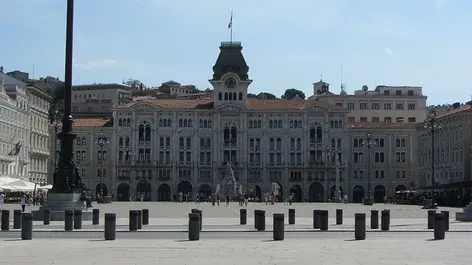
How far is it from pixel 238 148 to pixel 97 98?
5050 cm

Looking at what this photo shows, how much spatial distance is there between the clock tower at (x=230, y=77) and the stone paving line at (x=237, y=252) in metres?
115

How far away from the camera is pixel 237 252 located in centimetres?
2233

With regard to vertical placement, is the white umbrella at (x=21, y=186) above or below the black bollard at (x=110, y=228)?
above

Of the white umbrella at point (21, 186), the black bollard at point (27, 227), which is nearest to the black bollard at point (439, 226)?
the black bollard at point (27, 227)

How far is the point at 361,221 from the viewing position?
28.1 meters

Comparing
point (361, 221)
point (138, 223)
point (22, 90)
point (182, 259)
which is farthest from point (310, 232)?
point (22, 90)

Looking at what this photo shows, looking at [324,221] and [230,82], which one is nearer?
[324,221]

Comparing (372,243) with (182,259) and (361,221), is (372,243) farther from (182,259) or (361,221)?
(182,259)

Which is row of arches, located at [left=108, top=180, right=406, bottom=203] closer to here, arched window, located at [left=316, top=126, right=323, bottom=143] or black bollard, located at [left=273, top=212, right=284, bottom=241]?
arched window, located at [left=316, top=126, right=323, bottom=143]

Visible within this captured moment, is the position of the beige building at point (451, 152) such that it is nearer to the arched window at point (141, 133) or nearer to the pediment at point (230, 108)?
the pediment at point (230, 108)

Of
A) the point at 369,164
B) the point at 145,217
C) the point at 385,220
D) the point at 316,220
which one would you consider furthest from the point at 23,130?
the point at 385,220

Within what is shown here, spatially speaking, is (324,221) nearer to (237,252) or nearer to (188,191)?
(237,252)

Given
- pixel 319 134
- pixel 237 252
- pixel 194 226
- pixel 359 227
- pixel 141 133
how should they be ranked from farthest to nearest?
pixel 319 134 < pixel 141 133 < pixel 359 227 < pixel 194 226 < pixel 237 252

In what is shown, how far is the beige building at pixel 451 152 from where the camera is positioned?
10656 centimetres
